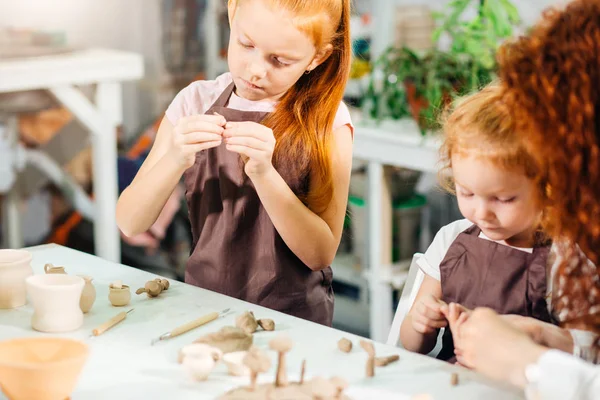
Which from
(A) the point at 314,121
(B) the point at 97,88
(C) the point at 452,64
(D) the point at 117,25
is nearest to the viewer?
(A) the point at 314,121

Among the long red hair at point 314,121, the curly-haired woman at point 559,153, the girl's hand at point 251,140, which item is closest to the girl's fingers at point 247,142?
the girl's hand at point 251,140

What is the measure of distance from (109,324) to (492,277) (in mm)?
632

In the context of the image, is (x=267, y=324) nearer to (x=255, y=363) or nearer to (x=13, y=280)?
(x=255, y=363)

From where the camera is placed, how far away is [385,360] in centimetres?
124

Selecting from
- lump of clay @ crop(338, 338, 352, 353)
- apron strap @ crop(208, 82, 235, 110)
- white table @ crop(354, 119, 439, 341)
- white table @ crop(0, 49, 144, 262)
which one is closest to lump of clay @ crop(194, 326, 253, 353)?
lump of clay @ crop(338, 338, 352, 353)

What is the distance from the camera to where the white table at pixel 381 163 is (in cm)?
281

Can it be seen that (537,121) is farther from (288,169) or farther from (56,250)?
(56,250)

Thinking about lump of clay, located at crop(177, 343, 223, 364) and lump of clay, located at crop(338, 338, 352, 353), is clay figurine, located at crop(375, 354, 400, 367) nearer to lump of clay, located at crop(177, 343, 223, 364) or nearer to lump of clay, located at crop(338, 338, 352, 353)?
lump of clay, located at crop(338, 338, 352, 353)

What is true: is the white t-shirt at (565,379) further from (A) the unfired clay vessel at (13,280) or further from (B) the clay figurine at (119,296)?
(A) the unfired clay vessel at (13,280)

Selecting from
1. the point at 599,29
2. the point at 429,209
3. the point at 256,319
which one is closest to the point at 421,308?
the point at 256,319

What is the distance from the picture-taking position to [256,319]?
1401mm

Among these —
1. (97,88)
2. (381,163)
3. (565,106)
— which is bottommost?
(381,163)

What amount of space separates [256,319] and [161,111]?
2.82m

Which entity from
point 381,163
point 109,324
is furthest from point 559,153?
point 381,163
